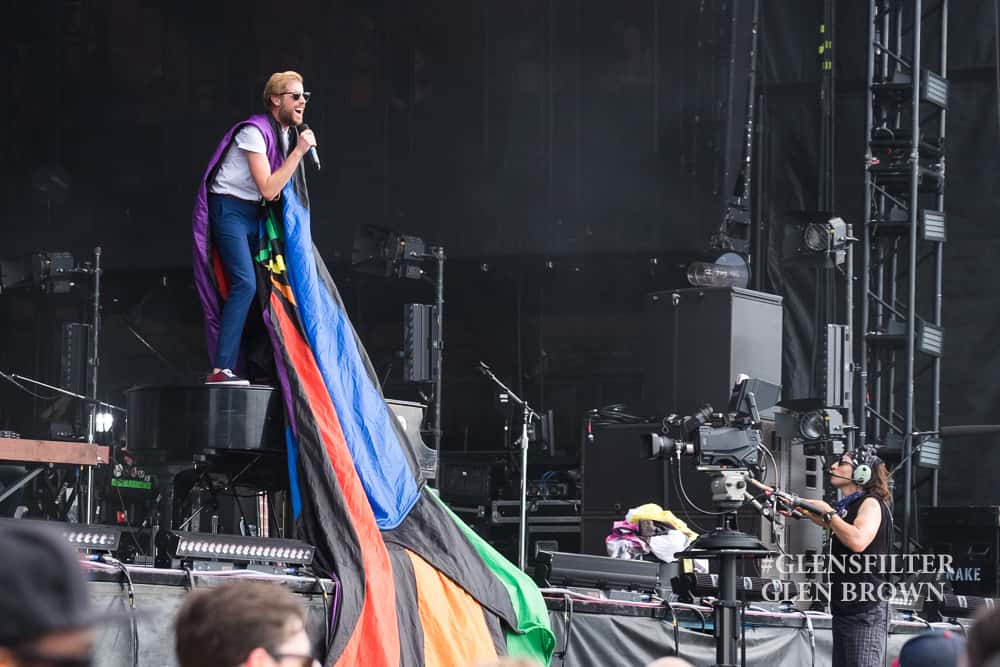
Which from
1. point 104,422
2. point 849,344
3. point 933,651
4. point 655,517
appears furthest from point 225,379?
point 104,422

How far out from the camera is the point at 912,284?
402 inches

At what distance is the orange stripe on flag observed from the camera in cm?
503

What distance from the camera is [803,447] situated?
9.66 meters

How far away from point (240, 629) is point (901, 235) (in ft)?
31.5

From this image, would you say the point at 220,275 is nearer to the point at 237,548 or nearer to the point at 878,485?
the point at 237,548

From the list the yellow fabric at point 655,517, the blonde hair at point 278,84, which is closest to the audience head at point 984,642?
the blonde hair at point 278,84

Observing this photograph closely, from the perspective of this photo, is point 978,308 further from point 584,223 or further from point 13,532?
point 13,532

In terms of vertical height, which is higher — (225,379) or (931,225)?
(931,225)

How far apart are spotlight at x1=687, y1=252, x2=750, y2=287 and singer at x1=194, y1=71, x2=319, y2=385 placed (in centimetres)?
629

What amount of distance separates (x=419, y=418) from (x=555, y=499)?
3.08 m

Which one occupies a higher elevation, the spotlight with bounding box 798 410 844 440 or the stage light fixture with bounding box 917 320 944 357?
the stage light fixture with bounding box 917 320 944 357

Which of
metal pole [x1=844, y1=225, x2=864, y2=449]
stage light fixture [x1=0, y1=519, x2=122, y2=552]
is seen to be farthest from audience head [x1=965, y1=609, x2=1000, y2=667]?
metal pole [x1=844, y1=225, x2=864, y2=449]

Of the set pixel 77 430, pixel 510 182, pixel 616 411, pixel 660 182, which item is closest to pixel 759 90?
pixel 660 182

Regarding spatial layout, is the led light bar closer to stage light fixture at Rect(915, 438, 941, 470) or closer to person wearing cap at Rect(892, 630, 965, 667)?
person wearing cap at Rect(892, 630, 965, 667)
